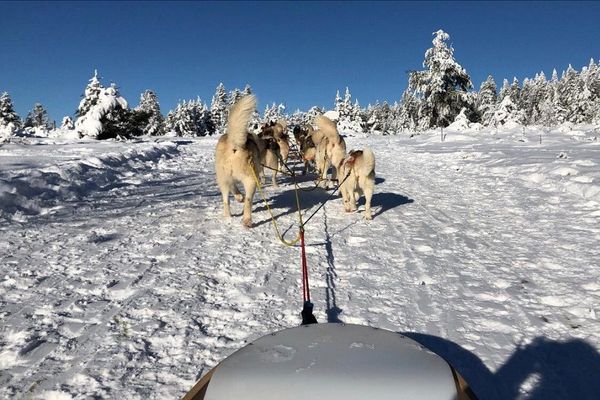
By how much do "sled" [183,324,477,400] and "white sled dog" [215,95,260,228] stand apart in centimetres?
459

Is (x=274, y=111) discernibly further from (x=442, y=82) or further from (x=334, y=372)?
(x=334, y=372)

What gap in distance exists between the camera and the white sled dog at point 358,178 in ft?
23.0

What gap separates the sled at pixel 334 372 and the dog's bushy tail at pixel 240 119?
4.55 m

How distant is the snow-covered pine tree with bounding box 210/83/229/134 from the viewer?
6919cm

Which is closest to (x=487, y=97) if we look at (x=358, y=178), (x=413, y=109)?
(x=413, y=109)

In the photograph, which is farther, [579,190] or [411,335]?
[579,190]

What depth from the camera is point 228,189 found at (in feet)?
22.1

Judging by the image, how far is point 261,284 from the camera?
13.6 ft

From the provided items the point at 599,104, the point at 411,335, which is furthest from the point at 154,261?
the point at 599,104

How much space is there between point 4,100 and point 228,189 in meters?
62.3

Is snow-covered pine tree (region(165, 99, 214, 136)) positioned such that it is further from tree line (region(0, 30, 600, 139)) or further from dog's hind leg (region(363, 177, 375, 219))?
dog's hind leg (region(363, 177, 375, 219))

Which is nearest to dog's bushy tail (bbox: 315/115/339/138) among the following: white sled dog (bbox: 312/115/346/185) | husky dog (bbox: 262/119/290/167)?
white sled dog (bbox: 312/115/346/185)

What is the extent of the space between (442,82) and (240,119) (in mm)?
36524

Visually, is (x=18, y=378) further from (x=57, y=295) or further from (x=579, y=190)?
(x=579, y=190)
